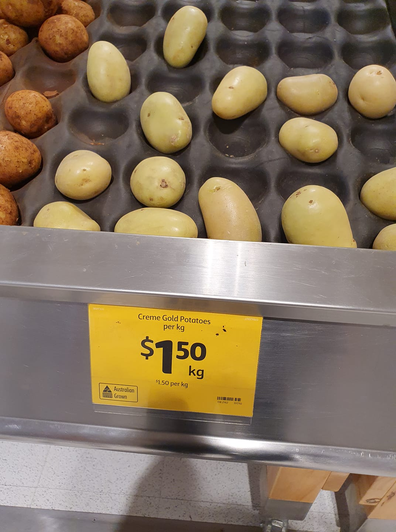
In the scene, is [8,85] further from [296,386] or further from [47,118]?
[296,386]

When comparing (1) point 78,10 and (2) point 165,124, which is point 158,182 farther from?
(1) point 78,10

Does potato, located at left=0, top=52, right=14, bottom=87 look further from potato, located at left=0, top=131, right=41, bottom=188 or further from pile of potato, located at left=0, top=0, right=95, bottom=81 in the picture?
potato, located at left=0, top=131, right=41, bottom=188

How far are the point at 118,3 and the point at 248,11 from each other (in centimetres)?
25

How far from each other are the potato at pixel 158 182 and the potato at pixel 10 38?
372 millimetres

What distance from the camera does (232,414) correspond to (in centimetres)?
45

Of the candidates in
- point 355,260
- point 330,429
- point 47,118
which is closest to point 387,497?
point 330,429

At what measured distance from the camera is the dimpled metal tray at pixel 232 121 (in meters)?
0.63

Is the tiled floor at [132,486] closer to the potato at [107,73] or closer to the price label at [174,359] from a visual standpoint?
the price label at [174,359]

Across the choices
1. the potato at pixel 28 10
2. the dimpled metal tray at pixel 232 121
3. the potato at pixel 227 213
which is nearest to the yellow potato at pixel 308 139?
the dimpled metal tray at pixel 232 121

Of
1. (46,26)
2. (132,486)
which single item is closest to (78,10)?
(46,26)

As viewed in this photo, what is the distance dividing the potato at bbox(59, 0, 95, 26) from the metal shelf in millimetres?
561

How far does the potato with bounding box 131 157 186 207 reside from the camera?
1.94 ft

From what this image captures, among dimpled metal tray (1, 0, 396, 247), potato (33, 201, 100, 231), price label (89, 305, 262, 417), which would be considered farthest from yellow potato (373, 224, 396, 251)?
potato (33, 201, 100, 231)

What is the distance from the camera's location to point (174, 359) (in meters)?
0.41
